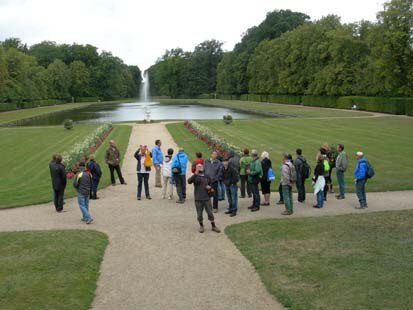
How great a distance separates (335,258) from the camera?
8812 mm

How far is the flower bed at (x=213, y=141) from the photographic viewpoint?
66.7ft

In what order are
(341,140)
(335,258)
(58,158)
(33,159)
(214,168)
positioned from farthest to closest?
(341,140) → (33,159) → (58,158) → (214,168) → (335,258)

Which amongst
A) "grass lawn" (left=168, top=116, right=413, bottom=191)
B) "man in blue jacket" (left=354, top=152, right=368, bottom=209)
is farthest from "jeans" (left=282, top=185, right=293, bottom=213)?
"grass lawn" (left=168, top=116, right=413, bottom=191)

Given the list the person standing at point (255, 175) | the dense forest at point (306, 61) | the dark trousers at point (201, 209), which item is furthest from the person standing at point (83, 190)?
the dense forest at point (306, 61)

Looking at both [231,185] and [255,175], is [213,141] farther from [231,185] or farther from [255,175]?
[231,185]

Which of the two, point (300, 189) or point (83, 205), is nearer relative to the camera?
point (83, 205)

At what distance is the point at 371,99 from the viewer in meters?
54.1

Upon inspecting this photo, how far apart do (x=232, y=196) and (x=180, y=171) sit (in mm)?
2159

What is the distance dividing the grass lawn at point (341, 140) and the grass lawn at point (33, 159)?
649 centimetres

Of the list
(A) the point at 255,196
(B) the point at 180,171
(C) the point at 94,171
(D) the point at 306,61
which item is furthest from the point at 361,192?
(D) the point at 306,61

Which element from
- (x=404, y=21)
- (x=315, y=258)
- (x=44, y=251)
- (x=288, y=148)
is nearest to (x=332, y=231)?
(x=315, y=258)

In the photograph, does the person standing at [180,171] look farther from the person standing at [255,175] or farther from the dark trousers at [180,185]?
the person standing at [255,175]

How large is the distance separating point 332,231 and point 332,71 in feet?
188

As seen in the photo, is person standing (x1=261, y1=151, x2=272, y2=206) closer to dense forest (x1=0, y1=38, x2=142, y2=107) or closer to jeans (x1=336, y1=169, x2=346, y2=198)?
jeans (x1=336, y1=169, x2=346, y2=198)
